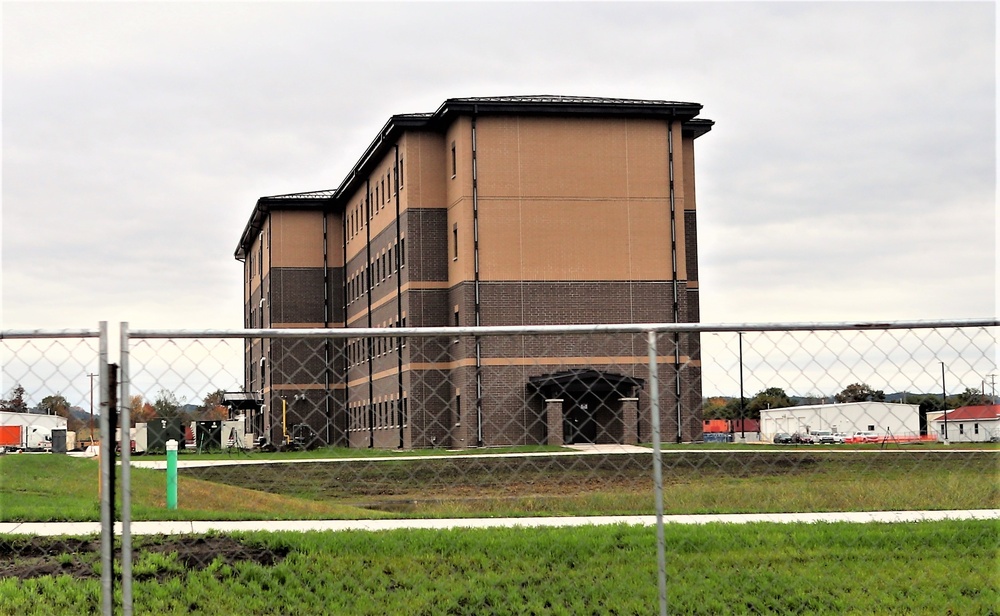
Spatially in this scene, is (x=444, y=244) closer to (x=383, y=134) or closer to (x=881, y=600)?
(x=383, y=134)

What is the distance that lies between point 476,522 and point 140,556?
448cm

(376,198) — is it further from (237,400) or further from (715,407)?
(715,407)

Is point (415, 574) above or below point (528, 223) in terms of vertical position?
below

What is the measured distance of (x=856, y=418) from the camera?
8.59m

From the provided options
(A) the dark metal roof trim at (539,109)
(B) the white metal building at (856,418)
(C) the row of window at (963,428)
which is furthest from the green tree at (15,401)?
(A) the dark metal roof trim at (539,109)

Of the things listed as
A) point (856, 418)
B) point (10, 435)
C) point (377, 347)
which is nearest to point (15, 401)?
point (10, 435)

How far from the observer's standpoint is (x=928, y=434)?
8.77 meters

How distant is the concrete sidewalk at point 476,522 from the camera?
1254cm

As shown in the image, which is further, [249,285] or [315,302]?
[249,285]

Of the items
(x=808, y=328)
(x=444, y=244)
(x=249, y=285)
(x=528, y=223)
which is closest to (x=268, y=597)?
(x=808, y=328)

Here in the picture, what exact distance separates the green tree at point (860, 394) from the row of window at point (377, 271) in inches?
1855

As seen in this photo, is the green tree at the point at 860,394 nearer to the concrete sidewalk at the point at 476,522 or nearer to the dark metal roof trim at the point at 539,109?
the concrete sidewalk at the point at 476,522

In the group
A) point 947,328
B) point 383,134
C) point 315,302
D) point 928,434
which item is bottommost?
point 928,434

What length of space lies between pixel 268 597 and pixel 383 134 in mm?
47921
